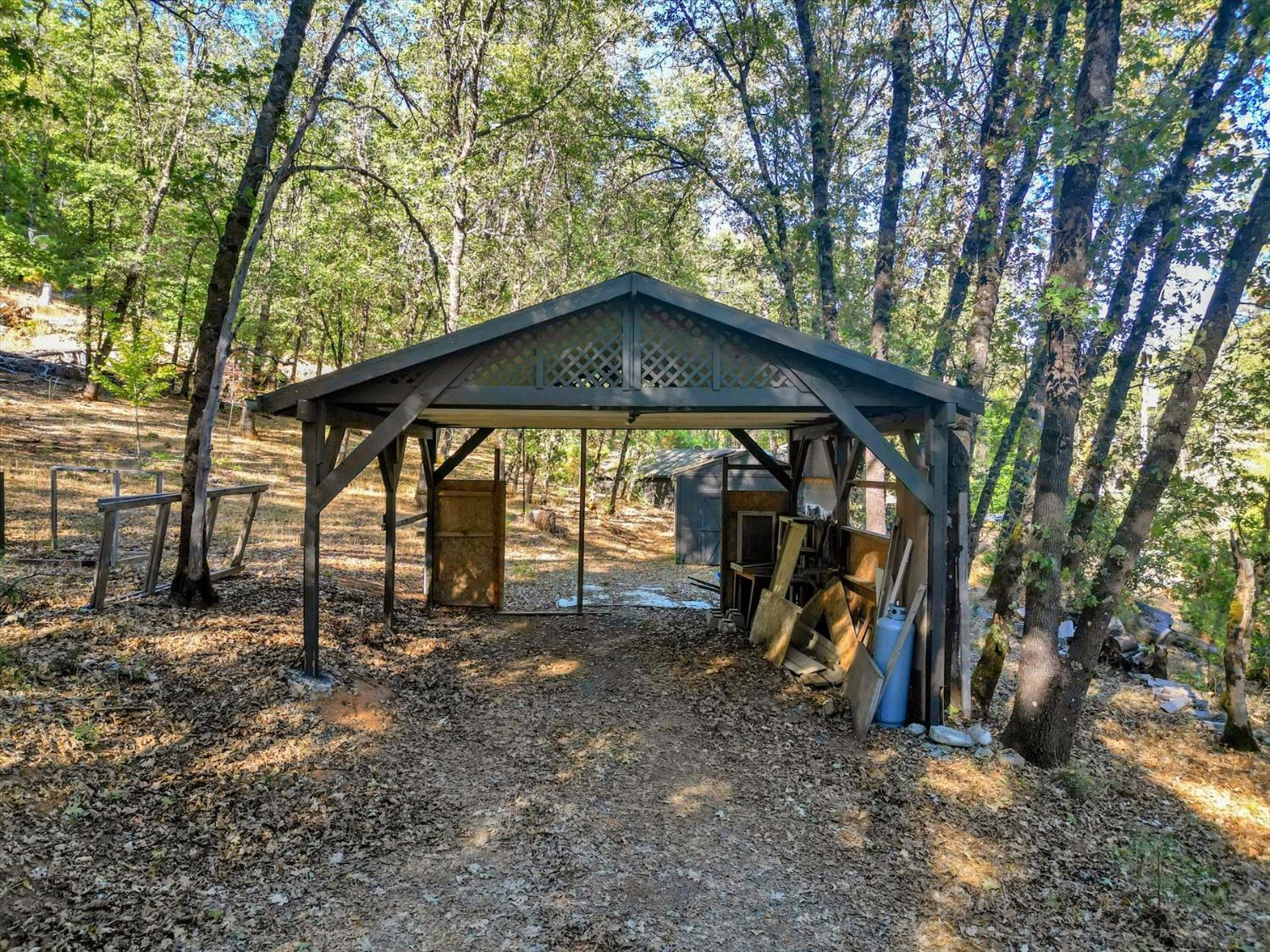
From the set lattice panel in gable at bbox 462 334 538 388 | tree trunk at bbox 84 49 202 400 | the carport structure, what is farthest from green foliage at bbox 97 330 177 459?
lattice panel in gable at bbox 462 334 538 388

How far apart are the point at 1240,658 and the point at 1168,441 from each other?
2.58m

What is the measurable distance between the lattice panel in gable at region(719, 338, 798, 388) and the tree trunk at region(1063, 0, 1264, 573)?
8.46 ft

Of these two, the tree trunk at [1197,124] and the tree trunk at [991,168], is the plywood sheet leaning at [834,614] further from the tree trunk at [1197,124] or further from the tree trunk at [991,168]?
the tree trunk at [1197,124]

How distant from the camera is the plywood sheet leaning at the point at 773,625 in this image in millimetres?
7773

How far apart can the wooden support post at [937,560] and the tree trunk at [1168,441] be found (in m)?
0.91

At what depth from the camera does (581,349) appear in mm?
6031

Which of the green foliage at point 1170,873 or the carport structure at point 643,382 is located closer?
the green foliage at point 1170,873

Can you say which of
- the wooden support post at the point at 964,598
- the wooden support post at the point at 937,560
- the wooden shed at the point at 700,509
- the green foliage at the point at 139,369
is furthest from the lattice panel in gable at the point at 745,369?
the green foliage at the point at 139,369

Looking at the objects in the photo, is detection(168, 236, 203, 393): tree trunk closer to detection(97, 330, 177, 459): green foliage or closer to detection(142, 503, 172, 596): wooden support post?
detection(97, 330, 177, 459): green foliage

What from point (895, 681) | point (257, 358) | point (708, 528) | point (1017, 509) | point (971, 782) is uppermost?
point (257, 358)

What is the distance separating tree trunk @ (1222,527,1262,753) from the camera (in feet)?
20.7

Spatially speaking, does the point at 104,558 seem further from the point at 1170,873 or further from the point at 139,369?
the point at 139,369

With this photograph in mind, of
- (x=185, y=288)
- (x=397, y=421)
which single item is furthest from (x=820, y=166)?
(x=185, y=288)

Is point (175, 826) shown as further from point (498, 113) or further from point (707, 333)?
point (498, 113)
